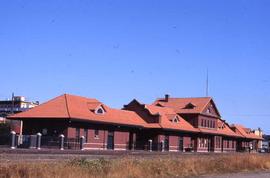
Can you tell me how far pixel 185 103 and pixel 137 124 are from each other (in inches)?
993

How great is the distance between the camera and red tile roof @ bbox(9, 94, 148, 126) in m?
62.0

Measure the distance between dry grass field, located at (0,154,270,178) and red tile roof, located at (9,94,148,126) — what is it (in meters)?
29.4

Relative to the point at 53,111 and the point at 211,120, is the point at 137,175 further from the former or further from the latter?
the point at 211,120

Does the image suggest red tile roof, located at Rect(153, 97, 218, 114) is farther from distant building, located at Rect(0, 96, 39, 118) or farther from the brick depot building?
distant building, located at Rect(0, 96, 39, 118)

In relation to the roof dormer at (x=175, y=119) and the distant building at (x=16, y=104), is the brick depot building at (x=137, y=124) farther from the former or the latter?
the distant building at (x=16, y=104)

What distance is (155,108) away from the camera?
86.8 meters

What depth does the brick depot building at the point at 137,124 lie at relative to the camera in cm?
6247

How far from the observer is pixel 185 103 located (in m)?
98.8

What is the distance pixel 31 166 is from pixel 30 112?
46.2m

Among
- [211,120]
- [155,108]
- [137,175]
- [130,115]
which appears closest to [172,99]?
[211,120]

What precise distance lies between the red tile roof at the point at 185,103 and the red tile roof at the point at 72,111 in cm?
2225

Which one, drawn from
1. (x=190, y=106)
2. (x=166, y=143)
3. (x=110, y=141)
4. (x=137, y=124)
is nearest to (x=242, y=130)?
(x=190, y=106)

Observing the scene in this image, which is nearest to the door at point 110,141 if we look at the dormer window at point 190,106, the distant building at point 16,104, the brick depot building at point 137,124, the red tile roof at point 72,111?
the brick depot building at point 137,124

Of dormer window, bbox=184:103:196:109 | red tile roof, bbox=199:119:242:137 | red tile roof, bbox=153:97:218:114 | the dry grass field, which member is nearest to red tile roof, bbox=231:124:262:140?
red tile roof, bbox=199:119:242:137
